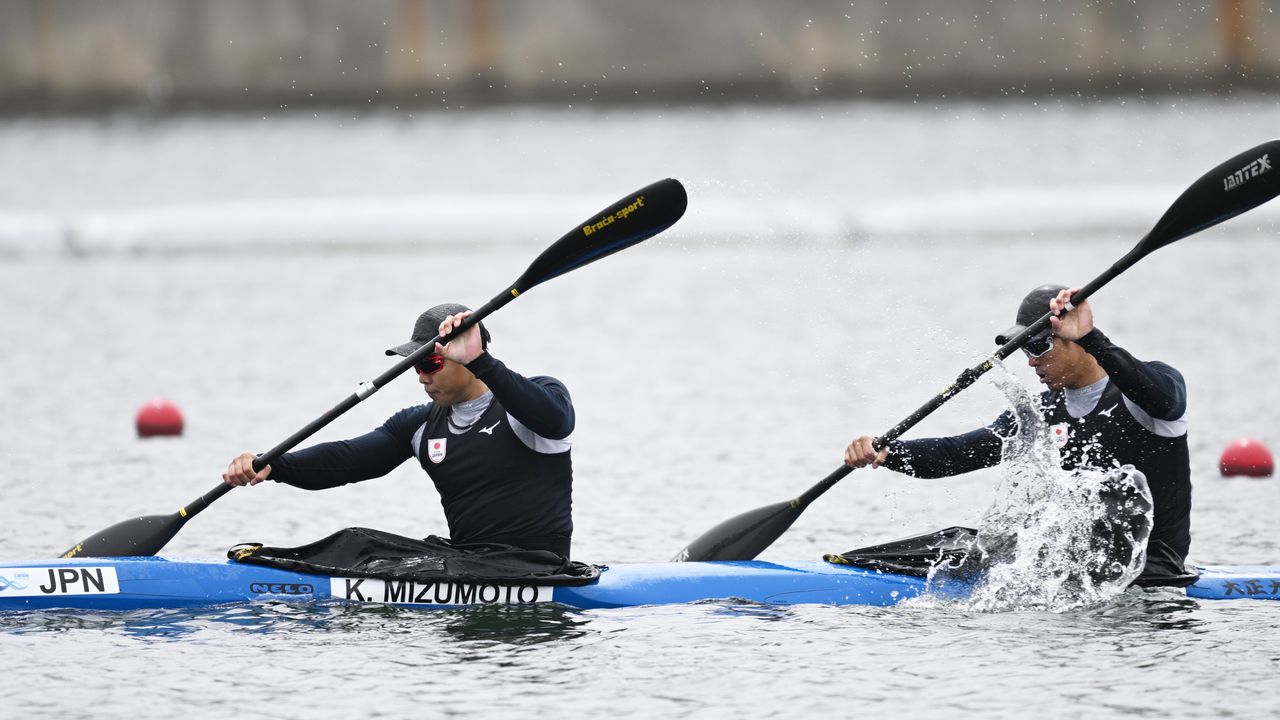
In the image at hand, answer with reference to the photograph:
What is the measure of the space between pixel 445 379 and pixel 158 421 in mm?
6793

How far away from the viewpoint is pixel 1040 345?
27.3 ft

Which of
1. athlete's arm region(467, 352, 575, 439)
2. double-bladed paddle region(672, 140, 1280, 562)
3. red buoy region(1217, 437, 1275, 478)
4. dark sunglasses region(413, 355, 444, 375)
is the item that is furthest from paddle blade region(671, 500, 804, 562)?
red buoy region(1217, 437, 1275, 478)

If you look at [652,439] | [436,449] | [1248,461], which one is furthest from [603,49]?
[436,449]

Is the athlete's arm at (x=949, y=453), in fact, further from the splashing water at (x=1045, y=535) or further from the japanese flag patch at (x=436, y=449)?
the japanese flag patch at (x=436, y=449)

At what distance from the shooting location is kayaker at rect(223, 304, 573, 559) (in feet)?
27.3

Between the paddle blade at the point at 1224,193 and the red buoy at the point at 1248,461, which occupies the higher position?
the paddle blade at the point at 1224,193

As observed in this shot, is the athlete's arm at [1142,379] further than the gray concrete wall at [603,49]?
No

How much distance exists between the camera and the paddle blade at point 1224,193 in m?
9.12

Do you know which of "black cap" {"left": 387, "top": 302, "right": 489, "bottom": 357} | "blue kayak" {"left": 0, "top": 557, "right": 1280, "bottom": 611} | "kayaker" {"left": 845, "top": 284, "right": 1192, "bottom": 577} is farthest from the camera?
"blue kayak" {"left": 0, "top": 557, "right": 1280, "bottom": 611}

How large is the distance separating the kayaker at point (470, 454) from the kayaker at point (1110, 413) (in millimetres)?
2063

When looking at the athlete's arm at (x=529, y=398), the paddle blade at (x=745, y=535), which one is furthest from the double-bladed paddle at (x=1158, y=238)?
the athlete's arm at (x=529, y=398)

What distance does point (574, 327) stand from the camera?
21.1 meters

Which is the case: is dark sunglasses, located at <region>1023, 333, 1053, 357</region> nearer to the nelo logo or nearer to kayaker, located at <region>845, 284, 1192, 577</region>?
kayaker, located at <region>845, 284, 1192, 577</region>

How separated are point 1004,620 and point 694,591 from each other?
1.42 m
